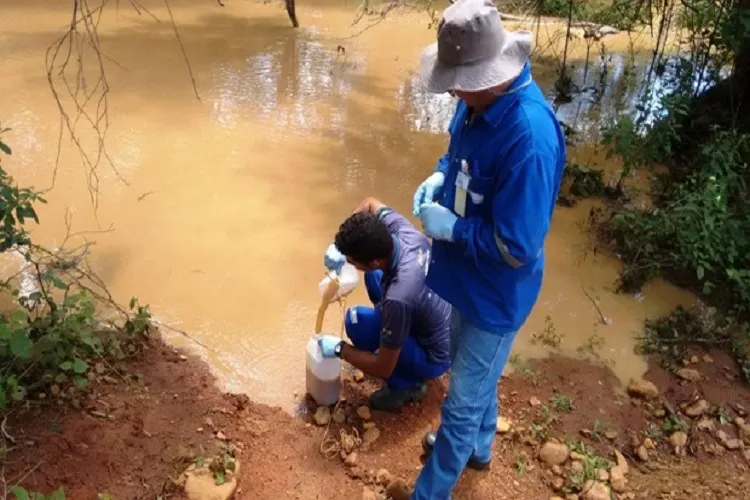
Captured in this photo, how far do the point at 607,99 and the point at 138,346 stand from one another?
16.8ft

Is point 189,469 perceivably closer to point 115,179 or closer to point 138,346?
point 138,346

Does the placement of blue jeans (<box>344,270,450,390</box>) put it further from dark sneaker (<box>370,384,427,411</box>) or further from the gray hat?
the gray hat

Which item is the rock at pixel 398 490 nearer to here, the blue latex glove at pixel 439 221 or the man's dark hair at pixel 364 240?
the man's dark hair at pixel 364 240

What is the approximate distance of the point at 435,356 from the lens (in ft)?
8.83

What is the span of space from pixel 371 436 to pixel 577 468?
33.0 inches

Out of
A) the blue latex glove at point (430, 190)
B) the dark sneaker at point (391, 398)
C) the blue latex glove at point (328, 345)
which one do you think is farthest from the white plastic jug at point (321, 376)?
the blue latex glove at point (430, 190)

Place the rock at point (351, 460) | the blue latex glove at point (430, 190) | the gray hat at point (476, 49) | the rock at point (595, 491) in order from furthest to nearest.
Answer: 1. the rock at point (351, 460)
2. the rock at point (595, 491)
3. the blue latex glove at point (430, 190)
4. the gray hat at point (476, 49)

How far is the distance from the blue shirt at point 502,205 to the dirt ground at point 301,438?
0.91 metres

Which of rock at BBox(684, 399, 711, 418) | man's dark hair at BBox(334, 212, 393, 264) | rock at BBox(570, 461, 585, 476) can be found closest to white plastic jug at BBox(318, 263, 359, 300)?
man's dark hair at BBox(334, 212, 393, 264)

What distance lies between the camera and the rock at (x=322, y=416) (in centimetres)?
271

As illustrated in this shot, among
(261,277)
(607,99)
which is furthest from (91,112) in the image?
(607,99)

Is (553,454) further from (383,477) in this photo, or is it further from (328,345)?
(328,345)

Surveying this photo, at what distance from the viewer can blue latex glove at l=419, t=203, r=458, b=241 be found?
186cm

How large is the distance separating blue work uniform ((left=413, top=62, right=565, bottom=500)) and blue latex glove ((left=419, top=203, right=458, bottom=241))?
0.03 metres
